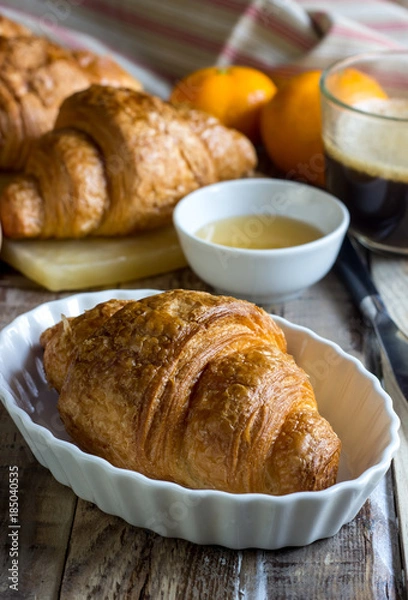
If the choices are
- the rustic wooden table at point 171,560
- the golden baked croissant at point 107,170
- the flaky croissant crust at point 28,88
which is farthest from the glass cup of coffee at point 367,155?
the rustic wooden table at point 171,560

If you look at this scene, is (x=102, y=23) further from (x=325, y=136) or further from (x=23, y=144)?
(x=325, y=136)

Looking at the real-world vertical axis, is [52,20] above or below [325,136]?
below

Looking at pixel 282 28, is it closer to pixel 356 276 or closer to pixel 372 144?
pixel 372 144

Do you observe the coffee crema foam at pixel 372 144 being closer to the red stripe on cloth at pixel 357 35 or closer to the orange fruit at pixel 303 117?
the orange fruit at pixel 303 117

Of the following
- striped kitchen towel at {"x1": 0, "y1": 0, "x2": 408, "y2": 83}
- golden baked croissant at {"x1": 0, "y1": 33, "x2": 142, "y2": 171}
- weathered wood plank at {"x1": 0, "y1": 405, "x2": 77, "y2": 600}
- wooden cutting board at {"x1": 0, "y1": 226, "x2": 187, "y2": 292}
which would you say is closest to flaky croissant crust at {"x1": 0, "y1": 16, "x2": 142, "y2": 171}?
golden baked croissant at {"x1": 0, "y1": 33, "x2": 142, "y2": 171}

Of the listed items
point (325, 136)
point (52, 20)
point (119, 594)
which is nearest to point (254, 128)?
point (325, 136)

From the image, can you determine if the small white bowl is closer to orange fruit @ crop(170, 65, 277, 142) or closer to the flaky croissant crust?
orange fruit @ crop(170, 65, 277, 142)

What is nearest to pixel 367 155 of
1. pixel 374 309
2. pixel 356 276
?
pixel 356 276
